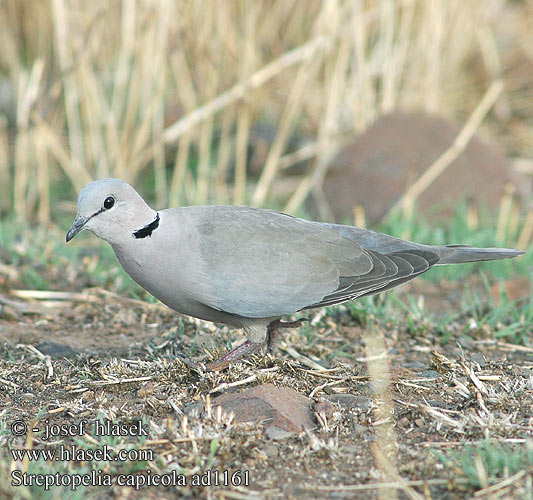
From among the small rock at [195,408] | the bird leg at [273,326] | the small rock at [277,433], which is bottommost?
the small rock at [277,433]

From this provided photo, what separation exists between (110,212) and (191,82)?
3.42 meters

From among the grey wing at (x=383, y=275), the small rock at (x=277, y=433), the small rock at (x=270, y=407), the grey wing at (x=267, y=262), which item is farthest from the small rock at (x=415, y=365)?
the small rock at (x=277, y=433)

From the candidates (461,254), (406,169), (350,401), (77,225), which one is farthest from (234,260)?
(406,169)

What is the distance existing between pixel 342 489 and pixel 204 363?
3.20ft

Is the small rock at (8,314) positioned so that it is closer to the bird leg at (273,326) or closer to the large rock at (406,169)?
the bird leg at (273,326)

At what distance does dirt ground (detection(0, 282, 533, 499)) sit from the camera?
239cm

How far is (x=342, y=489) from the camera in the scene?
235cm

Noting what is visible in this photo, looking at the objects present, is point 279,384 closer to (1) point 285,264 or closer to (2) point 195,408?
(2) point 195,408

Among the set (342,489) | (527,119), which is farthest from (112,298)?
(527,119)

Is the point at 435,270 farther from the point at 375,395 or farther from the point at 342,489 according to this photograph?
the point at 342,489

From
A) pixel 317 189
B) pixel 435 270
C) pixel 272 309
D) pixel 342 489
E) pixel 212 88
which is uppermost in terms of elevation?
pixel 212 88

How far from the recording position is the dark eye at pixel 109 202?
3.15 meters

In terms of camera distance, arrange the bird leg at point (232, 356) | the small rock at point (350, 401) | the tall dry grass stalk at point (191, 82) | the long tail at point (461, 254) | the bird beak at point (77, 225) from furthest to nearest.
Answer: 1. the tall dry grass stalk at point (191, 82)
2. the long tail at point (461, 254)
3. the bird beak at point (77, 225)
4. the bird leg at point (232, 356)
5. the small rock at point (350, 401)

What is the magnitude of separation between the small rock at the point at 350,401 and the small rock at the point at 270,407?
0.12 m
